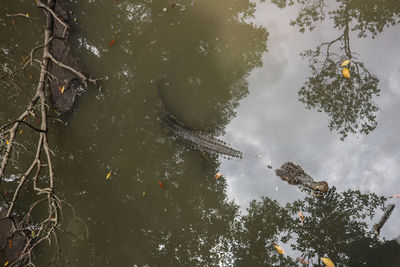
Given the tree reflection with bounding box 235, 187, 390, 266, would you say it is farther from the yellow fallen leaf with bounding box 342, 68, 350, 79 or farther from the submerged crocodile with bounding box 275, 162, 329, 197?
the yellow fallen leaf with bounding box 342, 68, 350, 79

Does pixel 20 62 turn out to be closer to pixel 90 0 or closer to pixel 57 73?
pixel 57 73

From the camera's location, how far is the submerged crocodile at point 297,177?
5325 millimetres

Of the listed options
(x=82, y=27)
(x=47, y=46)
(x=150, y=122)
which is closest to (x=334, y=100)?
(x=150, y=122)

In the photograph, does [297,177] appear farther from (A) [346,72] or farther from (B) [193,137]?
(A) [346,72]

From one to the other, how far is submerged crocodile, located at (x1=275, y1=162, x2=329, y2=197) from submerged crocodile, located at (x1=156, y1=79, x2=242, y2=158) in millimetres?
1132

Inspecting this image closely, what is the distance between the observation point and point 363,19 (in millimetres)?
6051

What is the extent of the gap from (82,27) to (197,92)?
3.59 m

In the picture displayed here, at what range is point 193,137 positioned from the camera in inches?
239

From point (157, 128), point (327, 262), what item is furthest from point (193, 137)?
point (327, 262)

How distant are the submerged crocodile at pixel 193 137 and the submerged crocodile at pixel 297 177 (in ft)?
3.72

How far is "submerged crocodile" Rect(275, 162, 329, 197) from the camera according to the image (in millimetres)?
5325

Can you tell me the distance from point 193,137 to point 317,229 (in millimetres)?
3869

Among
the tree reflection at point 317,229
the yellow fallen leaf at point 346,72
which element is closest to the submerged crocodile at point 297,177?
the tree reflection at point 317,229

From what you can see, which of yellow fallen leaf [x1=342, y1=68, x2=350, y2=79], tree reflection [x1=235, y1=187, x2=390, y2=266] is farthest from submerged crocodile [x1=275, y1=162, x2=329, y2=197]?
yellow fallen leaf [x1=342, y1=68, x2=350, y2=79]
